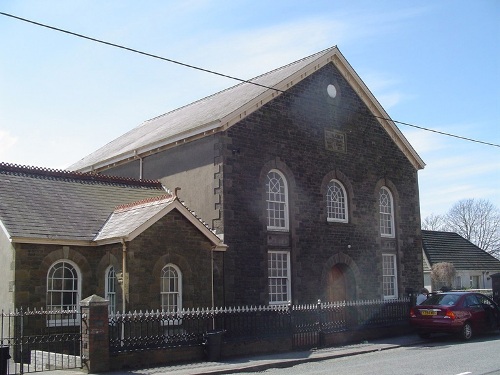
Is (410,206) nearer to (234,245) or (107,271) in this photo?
(234,245)

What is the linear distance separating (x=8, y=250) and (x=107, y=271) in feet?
9.24

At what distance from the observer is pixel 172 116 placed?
3038 centimetres

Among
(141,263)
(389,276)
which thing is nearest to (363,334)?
(389,276)

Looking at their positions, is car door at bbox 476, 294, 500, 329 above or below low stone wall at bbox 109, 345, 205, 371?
above

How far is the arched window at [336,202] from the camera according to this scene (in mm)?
24484

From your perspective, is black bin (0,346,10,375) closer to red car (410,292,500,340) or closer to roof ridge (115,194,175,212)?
roof ridge (115,194,175,212)

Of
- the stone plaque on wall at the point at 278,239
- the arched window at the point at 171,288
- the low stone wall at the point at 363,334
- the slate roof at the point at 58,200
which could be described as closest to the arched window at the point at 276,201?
the stone plaque on wall at the point at 278,239

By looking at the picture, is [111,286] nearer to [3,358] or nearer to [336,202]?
[3,358]

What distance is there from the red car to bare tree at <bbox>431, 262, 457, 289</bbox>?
733 inches

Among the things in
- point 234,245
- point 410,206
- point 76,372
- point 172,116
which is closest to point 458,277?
point 410,206

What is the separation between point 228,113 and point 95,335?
9418 millimetres

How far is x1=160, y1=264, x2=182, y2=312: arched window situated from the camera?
58.5ft

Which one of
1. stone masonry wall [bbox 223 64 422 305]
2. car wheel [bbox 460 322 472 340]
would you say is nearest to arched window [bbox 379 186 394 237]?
stone masonry wall [bbox 223 64 422 305]

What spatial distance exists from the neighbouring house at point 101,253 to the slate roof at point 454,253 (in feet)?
87.6
